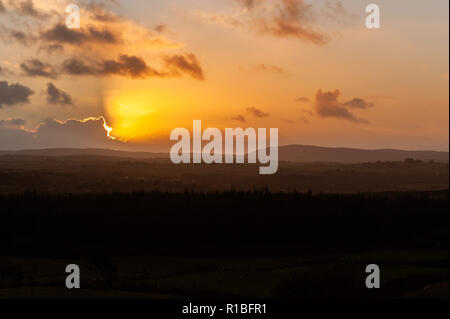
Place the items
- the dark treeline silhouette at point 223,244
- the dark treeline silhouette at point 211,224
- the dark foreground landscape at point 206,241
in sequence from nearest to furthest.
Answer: the dark foreground landscape at point 206,241, the dark treeline silhouette at point 223,244, the dark treeline silhouette at point 211,224

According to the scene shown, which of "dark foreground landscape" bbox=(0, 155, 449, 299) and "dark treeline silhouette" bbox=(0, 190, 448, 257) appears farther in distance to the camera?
"dark treeline silhouette" bbox=(0, 190, 448, 257)

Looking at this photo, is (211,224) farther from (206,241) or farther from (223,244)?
(223,244)

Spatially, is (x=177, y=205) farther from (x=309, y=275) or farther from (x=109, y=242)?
(x=309, y=275)

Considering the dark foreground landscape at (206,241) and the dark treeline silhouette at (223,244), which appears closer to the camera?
the dark foreground landscape at (206,241)

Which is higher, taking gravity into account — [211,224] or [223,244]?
[211,224]

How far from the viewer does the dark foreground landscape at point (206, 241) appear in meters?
63.0

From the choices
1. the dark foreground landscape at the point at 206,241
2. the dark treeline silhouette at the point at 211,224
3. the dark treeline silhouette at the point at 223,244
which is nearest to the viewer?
the dark foreground landscape at the point at 206,241

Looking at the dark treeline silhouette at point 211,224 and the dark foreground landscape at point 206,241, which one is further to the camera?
the dark treeline silhouette at point 211,224

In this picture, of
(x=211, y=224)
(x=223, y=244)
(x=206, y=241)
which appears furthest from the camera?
(x=211, y=224)

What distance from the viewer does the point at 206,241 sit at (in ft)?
401

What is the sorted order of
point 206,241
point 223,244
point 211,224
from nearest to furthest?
point 223,244 < point 206,241 < point 211,224

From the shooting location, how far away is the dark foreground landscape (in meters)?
63.0

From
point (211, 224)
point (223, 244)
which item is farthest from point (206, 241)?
point (211, 224)
